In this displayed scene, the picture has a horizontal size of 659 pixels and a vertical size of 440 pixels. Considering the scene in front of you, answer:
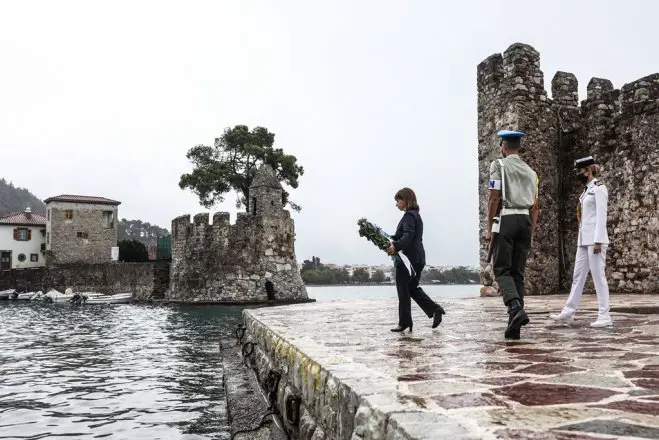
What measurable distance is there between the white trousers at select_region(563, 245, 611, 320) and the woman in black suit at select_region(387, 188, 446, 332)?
152 centimetres

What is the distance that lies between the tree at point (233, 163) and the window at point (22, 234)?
23.6m

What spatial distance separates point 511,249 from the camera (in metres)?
5.59

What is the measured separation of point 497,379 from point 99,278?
47408mm

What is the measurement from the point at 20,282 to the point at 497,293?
152ft

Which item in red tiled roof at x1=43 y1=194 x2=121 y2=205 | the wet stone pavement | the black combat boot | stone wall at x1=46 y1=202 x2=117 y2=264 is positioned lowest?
the wet stone pavement

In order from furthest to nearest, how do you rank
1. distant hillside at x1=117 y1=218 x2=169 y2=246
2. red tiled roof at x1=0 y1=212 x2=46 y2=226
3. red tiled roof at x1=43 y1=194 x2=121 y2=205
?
distant hillside at x1=117 y1=218 x2=169 y2=246 < red tiled roof at x1=0 y1=212 x2=46 y2=226 < red tiled roof at x1=43 y1=194 x2=121 y2=205

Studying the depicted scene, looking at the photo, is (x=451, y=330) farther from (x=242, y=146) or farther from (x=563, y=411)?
(x=242, y=146)

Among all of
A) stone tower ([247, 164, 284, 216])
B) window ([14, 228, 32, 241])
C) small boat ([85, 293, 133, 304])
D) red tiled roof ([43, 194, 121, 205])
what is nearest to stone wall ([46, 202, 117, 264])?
red tiled roof ([43, 194, 121, 205])

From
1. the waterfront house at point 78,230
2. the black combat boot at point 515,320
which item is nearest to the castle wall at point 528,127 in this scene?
the black combat boot at point 515,320

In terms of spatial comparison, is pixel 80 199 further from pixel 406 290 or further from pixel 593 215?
pixel 593 215

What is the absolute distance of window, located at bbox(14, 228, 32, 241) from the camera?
2341 inches

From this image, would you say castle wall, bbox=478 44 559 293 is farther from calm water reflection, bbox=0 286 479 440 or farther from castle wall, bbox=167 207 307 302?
castle wall, bbox=167 207 307 302

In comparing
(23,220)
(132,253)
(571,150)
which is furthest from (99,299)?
(571,150)

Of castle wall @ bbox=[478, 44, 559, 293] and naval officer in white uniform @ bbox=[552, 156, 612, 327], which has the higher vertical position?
castle wall @ bbox=[478, 44, 559, 293]
